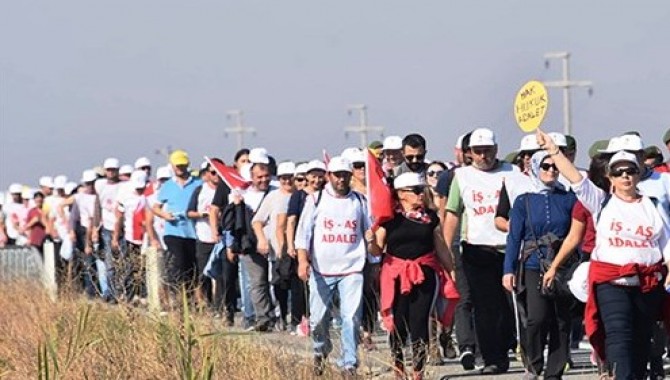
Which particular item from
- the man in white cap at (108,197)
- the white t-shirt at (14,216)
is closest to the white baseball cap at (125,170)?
the man in white cap at (108,197)

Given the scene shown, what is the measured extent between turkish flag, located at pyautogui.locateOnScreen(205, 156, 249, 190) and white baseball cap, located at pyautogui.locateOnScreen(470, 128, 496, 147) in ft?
19.9

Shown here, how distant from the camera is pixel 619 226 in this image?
39.2 feet

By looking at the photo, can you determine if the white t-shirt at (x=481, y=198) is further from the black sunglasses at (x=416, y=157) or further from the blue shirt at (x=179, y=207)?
the blue shirt at (x=179, y=207)

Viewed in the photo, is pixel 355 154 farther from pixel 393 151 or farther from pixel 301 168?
pixel 301 168

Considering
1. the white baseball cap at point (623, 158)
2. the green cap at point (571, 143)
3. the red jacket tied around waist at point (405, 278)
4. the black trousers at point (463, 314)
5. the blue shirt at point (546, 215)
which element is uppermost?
the green cap at point (571, 143)

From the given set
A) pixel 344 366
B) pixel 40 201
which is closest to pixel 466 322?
pixel 344 366

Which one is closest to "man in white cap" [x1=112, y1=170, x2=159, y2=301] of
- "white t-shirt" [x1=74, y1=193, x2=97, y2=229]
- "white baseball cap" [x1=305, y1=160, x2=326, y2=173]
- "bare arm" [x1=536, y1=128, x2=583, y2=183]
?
"white t-shirt" [x1=74, y1=193, x2=97, y2=229]

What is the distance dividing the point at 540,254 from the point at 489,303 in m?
1.52

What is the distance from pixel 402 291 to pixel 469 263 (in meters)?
1.36

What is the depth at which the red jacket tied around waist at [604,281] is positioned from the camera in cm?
1197

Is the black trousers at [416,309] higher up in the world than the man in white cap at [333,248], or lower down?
lower down

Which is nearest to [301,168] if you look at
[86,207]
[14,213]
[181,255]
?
[181,255]

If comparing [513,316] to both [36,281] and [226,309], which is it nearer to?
[226,309]

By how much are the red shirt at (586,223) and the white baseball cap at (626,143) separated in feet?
1.38
